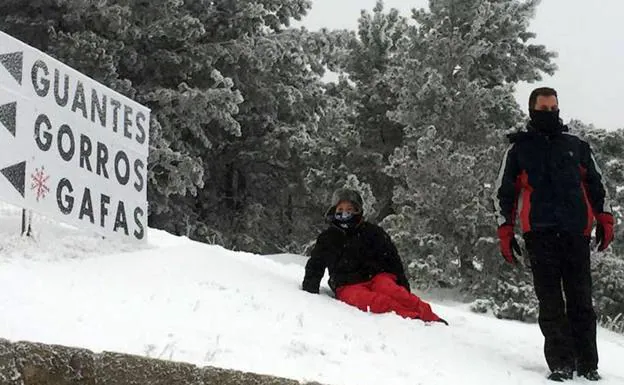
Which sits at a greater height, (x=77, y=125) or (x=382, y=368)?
(x=77, y=125)

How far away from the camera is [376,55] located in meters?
16.5

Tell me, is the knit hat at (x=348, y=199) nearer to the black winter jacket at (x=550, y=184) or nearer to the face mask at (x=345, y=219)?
the face mask at (x=345, y=219)

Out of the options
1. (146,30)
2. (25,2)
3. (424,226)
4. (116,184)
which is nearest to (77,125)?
(116,184)

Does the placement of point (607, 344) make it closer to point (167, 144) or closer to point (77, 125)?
point (77, 125)

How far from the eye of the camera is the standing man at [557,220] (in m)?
4.66

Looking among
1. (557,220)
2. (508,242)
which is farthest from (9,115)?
(557,220)

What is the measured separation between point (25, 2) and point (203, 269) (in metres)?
9.72

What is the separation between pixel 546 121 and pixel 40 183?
10.5ft

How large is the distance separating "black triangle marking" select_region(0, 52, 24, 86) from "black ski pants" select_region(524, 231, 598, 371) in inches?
132

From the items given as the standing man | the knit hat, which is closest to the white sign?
the knit hat

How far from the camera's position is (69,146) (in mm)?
5859

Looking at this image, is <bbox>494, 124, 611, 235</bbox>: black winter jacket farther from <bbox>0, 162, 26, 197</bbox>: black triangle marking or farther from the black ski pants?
<bbox>0, 162, 26, 197</bbox>: black triangle marking

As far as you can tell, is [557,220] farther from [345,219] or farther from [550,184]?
[345,219]

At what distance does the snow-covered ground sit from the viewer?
147 inches
